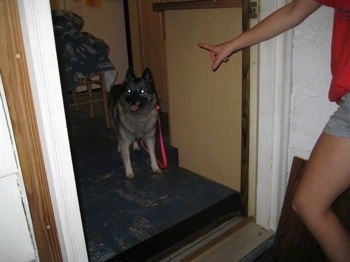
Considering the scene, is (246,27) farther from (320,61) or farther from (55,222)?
(55,222)

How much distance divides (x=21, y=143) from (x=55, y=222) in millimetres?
262

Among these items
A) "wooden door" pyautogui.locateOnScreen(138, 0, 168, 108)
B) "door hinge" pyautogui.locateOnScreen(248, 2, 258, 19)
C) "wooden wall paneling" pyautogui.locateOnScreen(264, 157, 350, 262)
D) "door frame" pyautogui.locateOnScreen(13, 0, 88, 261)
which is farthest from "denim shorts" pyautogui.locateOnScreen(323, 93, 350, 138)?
"wooden door" pyautogui.locateOnScreen(138, 0, 168, 108)

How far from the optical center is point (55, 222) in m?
0.93

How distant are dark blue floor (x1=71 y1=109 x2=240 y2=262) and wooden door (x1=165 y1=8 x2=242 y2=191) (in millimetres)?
162

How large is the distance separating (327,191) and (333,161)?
87mm

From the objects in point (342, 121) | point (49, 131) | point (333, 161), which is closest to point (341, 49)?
point (342, 121)

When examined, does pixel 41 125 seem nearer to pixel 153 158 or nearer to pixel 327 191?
pixel 327 191

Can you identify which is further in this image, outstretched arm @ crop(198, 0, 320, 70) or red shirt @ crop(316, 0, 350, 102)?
outstretched arm @ crop(198, 0, 320, 70)

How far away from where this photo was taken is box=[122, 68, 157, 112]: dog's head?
2277 mm

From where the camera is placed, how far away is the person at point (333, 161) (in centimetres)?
79

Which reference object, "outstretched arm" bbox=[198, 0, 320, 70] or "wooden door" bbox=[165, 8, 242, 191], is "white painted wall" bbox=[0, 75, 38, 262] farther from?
"wooden door" bbox=[165, 8, 242, 191]

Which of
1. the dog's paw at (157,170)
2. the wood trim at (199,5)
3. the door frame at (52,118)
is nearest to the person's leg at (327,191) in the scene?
the door frame at (52,118)

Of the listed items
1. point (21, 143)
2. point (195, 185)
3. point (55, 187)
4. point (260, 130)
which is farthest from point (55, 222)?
point (195, 185)

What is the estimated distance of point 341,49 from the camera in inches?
31.4
